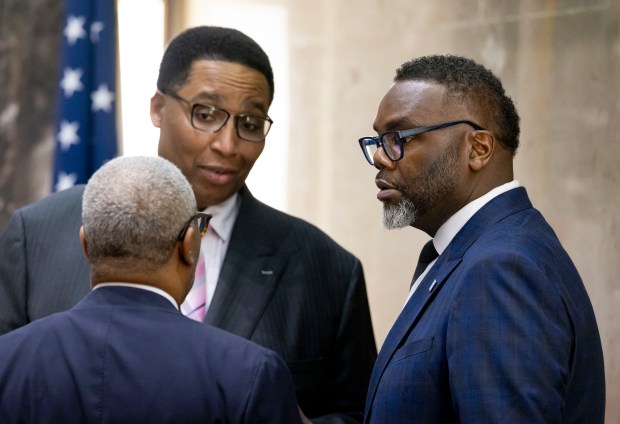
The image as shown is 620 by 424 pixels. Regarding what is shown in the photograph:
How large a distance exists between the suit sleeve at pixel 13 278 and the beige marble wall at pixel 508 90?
2005 millimetres

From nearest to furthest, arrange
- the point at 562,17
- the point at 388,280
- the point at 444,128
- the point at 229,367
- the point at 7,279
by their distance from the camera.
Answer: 1. the point at 229,367
2. the point at 444,128
3. the point at 7,279
4. the point at 562,17
5. the point at 388,280

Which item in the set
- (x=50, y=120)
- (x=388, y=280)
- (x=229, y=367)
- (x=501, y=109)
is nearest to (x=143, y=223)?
(x=229, y=367)

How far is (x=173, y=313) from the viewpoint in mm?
2311

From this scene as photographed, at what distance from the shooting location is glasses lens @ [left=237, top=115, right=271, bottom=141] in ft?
11.1

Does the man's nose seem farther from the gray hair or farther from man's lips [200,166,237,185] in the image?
the gray hair

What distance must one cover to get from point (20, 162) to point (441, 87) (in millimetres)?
3875

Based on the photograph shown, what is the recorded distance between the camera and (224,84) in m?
3.37

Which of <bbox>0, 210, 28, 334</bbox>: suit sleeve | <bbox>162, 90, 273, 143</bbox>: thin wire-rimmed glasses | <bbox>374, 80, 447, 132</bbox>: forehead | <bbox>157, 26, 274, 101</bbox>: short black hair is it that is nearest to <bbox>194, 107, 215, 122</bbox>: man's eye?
<bbox>162, 90, 273, 143</bbox>: thin wire-rimmed glasses

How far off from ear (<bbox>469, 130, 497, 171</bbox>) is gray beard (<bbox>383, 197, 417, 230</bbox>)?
196 millimetres

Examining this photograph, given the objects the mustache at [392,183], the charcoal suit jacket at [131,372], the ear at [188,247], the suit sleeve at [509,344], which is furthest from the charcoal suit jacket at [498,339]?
the ear at [188,247]

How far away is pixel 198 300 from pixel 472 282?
126 cm

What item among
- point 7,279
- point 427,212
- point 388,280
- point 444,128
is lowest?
point 388,280

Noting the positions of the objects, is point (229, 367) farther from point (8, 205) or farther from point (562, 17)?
point (8, 205)

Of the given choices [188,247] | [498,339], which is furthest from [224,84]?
[498,339]
